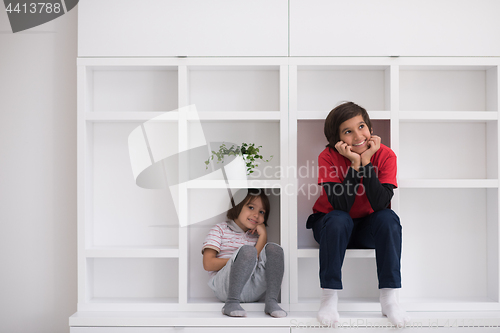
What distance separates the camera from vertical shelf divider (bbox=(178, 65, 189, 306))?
1.53m

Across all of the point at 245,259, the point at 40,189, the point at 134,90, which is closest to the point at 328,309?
the point at 245,259

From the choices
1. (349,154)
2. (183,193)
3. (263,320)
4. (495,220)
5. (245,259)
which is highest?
(349,154)

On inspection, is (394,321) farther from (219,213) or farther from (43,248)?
(43,248)

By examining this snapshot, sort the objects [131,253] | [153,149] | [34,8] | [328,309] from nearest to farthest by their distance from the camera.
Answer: [328,309] → [131,253] → [153,149] → [34,8]

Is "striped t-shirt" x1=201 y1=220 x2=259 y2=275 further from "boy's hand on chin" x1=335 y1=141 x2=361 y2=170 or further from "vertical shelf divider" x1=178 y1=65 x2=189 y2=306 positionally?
"boy's hand on chin" x1=335 y1=141 x2=361 y2=170

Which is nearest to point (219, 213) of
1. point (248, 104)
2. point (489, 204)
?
point (248, 104)

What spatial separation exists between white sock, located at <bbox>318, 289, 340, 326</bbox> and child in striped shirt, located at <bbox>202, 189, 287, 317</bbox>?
0.14m

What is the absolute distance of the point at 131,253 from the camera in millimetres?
1521

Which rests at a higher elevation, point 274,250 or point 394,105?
point 394,105

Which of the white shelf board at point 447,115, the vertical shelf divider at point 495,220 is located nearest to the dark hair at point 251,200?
the white shelf board at point 447,115

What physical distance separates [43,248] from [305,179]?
1212 millimetres

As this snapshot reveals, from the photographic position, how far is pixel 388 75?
159 centimetres

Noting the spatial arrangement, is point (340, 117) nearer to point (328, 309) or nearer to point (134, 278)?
point (328, 309)

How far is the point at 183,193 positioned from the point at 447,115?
112 cm
